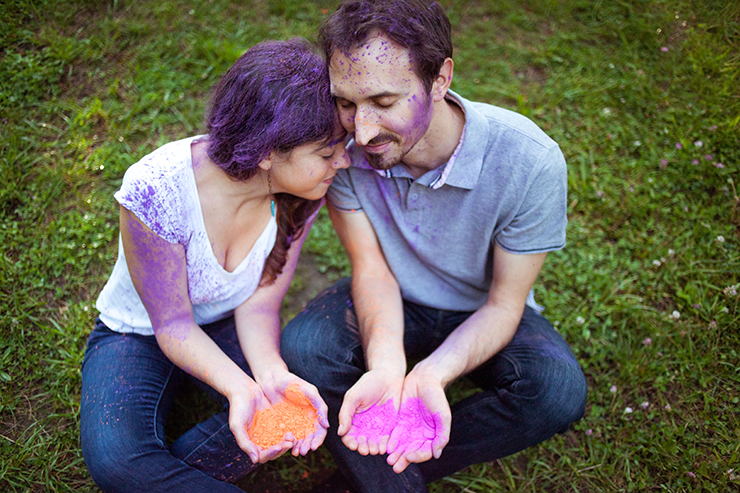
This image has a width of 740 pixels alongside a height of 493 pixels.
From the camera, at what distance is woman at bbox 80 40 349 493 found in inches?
72.3

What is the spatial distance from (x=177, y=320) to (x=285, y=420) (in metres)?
0.58

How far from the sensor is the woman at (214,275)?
1836 millimetres

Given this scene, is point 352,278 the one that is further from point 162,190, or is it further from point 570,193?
point 570,193

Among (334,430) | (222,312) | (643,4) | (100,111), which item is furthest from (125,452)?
(643,4)

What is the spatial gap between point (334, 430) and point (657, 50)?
11.1 feet

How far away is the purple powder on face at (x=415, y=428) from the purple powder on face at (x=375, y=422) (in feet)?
0.10

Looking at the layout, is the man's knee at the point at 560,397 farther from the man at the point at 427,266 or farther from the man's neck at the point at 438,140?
the man's neck at the point at 438,140

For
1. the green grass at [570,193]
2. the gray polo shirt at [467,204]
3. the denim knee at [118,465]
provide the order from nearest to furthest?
the denim knee at [118,465]
the gray polo shirt at [467,204]
the green grass at [570,193]

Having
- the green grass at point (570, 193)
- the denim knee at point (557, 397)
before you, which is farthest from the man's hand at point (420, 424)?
the green grass at point (570, 193)

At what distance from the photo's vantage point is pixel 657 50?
11.8 feet

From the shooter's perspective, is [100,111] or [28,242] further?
[100,111]

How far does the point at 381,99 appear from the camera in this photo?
1.84 metres

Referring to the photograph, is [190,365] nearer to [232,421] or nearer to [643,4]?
[232,421]

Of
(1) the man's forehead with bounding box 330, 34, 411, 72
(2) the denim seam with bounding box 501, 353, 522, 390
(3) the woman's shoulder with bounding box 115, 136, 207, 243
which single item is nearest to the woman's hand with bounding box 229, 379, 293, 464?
(3) the woman's shoulder with bounding box 115, 136, 207, 243
